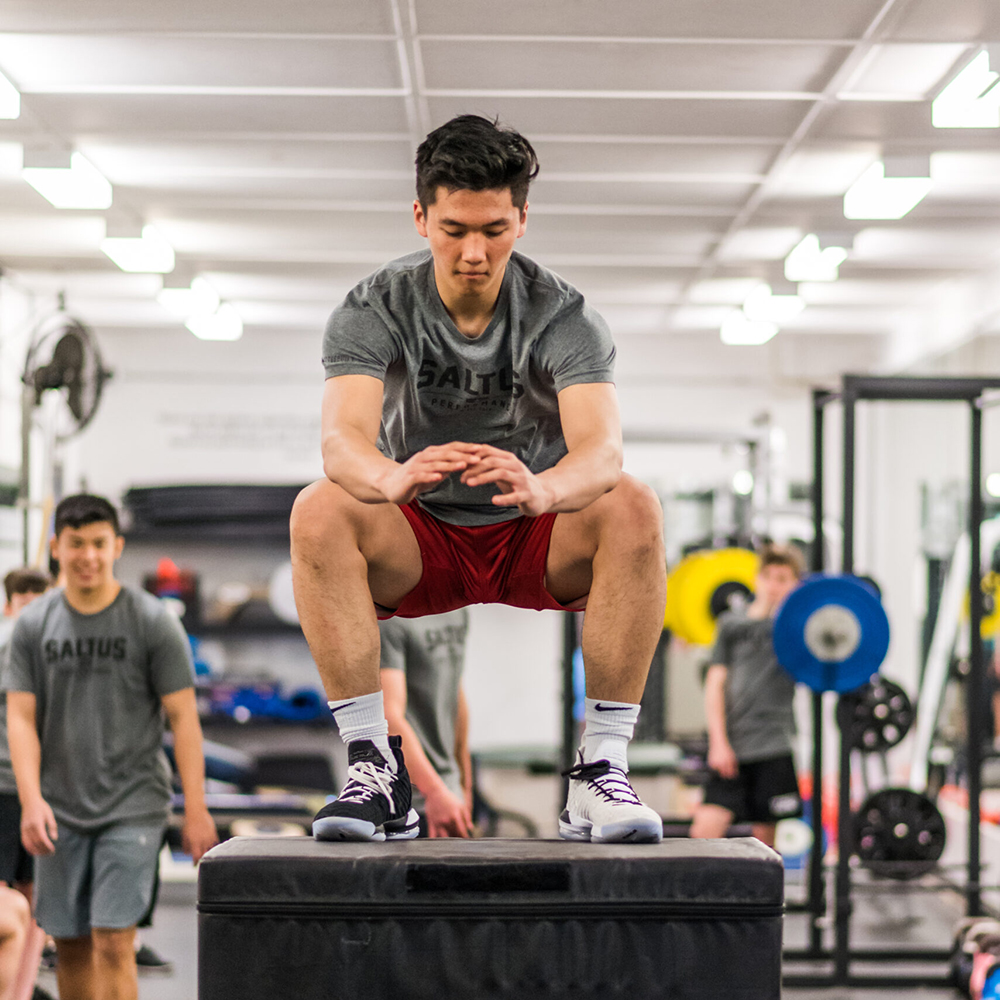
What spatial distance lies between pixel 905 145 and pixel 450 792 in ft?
10.3

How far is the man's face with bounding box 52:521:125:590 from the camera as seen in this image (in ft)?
11.3

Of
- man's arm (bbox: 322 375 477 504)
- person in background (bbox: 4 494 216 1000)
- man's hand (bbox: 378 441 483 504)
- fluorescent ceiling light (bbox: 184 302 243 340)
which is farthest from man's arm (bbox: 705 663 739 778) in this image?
fluorescent ceiling light (bbox: 184 302 243 340)

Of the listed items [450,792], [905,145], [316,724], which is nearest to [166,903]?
[316,724]

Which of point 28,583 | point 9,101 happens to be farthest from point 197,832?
point 9,101

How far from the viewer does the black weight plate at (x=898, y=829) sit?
15.8ft

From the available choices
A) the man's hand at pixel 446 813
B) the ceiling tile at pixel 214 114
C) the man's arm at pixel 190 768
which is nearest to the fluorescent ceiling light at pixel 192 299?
the ceiling tile at pixel 214 114

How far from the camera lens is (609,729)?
1895mm

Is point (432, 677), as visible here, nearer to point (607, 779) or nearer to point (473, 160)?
point (607, 779)

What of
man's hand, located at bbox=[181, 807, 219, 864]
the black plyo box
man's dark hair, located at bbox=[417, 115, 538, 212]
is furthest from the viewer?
man's hand, located at bbox=[181, 807, 219, 864]

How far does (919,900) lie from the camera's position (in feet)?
19.6

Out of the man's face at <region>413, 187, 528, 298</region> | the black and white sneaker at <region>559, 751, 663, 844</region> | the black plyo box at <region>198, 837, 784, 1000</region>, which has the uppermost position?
the man's face at <region>413, 187, 528, 298</region>

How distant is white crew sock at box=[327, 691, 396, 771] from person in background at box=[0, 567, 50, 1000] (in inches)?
73.9

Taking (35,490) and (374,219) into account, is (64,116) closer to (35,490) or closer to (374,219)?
(374,219)

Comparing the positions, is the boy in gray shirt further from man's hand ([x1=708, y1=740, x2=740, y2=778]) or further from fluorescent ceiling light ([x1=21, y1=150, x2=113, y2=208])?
fluorescent ceiling light ([x1=21, y1=150, x2=113, y2=208])
